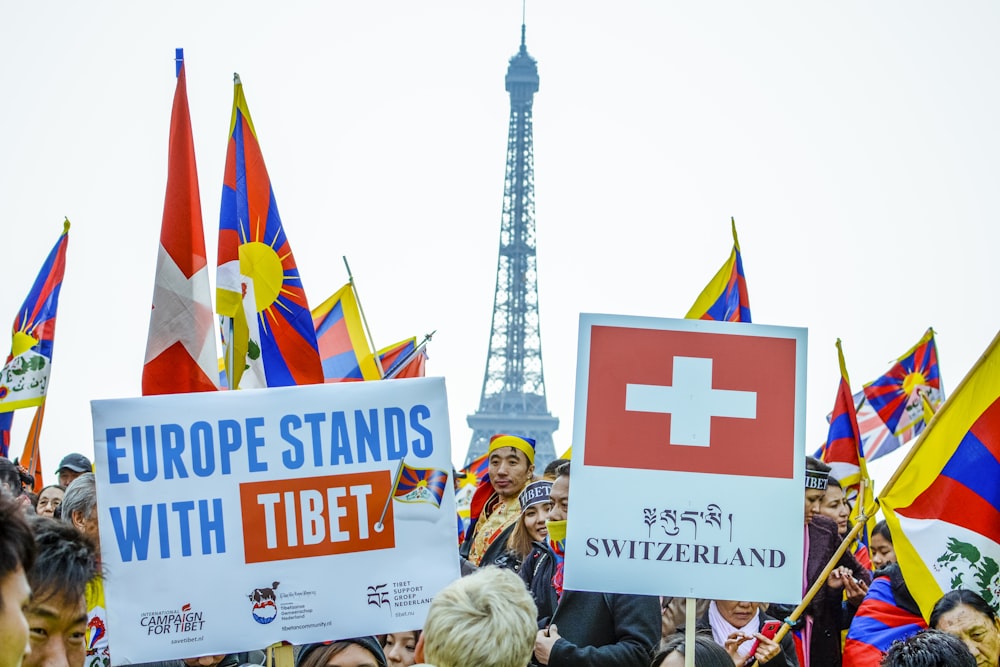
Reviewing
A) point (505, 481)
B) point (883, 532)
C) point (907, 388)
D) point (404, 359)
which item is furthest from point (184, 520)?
point (907, 388)

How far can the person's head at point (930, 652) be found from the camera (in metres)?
5.29

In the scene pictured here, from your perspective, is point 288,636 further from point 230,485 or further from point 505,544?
point 505,544

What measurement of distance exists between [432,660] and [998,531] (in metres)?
3.51

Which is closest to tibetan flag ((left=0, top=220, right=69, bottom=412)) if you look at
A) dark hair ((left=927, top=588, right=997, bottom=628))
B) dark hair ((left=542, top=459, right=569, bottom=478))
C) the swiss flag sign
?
dark hair ((left=542, top=459, right=569, bottom=478))

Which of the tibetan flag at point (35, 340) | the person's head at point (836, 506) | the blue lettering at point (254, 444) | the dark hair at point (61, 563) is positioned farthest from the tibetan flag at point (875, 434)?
the dark hair at point (61, 563)

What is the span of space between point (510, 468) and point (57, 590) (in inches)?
208

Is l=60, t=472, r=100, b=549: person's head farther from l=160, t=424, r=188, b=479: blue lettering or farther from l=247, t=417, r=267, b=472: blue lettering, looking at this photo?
l=247, t=417, r=267, b=472: blue lettering

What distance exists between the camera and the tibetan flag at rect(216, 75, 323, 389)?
7930 mm

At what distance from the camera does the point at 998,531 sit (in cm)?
678

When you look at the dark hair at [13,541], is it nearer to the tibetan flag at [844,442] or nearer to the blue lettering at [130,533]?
the blue lettering at [130,533]

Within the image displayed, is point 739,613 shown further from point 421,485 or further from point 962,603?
point 421,485

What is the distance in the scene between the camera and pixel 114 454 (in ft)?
20.6

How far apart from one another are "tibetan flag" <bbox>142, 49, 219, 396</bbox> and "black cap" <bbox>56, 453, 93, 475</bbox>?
3393 mm

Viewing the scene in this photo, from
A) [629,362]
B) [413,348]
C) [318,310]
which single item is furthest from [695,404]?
[413,348]
